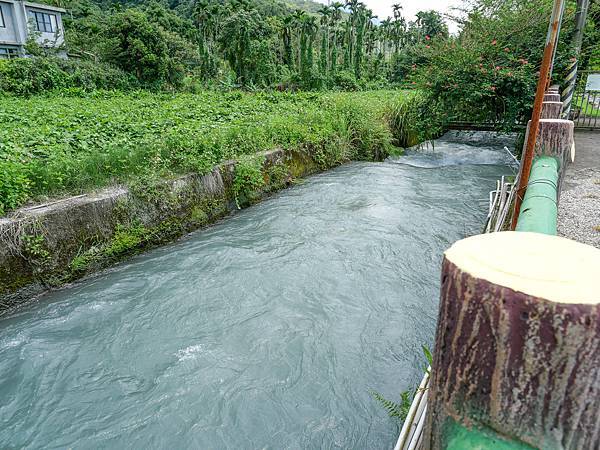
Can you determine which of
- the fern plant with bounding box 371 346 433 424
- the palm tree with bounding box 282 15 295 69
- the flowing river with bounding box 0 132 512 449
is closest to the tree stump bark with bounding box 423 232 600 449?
the fern plant with bounding box 371 346 433 424

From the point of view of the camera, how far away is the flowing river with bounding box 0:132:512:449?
117 inches

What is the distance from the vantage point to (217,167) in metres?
6.64

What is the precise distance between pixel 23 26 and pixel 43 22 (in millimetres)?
1788

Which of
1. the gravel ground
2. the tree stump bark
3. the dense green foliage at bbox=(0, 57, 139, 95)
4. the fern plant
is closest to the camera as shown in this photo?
the tree stump bark

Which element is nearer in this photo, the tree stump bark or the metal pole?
the tree stump bark

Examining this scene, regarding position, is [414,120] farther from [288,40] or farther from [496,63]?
[288,40]

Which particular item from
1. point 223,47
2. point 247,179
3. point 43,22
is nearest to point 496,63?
point 247,179

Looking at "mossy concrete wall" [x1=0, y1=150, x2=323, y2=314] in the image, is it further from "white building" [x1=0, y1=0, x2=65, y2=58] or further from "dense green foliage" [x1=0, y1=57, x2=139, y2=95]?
"white building" [x1=0, y1=0, x2=65, y2=58]

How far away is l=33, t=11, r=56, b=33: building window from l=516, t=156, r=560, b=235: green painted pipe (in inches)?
1104

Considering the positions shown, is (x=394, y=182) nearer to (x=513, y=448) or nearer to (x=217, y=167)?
(x=217, y=167)

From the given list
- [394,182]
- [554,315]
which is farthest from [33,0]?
[554,315]

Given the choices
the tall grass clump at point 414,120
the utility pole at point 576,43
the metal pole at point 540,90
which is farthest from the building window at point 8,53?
the metal pole at point 540,90

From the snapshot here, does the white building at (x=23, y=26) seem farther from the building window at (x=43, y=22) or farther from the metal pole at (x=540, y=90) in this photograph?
the metal pole at (x=540, y=90)

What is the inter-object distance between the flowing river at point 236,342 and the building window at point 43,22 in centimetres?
2402
